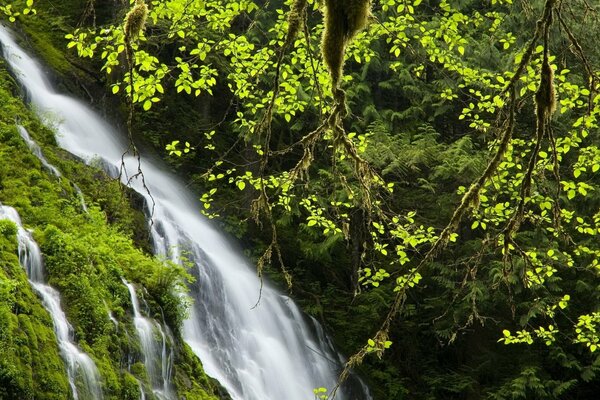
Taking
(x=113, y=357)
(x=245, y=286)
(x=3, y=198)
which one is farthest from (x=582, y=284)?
(x=3, y=198)

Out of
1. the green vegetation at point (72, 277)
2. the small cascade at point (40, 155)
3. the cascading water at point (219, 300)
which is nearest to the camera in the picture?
the green vegetation at point (72, 277)

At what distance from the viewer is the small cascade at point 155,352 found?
7.57m

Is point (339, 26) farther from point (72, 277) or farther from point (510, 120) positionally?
point (72, 277)

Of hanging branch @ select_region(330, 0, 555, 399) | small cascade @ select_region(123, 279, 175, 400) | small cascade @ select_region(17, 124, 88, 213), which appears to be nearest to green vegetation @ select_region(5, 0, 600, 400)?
small cascade @ select_region(17, 124, 88, 213)

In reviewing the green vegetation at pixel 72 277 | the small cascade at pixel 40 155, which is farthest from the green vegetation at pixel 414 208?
the small cascade at pixel 40 155

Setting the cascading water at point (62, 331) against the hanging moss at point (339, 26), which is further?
the cascading water at point (62, 331)

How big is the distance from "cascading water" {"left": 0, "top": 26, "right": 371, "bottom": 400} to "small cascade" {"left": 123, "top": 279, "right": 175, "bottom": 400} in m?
1.70

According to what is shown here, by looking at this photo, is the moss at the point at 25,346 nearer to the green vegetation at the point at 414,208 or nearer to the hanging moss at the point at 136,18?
the green vegetation at the point at 414,208

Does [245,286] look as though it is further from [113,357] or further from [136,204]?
[113,357]

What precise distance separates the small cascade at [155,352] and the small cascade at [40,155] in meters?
2.01

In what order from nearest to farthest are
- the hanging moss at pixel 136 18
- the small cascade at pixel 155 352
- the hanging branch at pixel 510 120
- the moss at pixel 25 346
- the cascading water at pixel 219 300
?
the hanging branch at pixel 510 120 → the hanging moss at pixel 136 18 → the moss at pixel 25 346 → the small cascade at pixel 155 352 → the cascading water at pixel 219 300

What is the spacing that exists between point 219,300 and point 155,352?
343 cm

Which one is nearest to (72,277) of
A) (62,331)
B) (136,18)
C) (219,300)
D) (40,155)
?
(62,331)

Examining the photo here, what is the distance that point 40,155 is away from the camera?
9781mm
